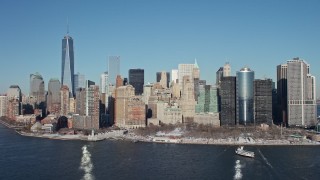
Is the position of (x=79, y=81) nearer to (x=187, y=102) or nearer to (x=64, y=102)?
(x=64, y=102)

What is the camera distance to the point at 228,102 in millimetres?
48125

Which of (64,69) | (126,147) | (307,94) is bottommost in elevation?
(126,147)

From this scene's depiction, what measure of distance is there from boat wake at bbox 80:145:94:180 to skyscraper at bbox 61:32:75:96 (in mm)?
46606

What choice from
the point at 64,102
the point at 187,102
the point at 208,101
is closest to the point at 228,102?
the point at 208,101

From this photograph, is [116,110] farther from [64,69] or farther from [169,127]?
[64,69]

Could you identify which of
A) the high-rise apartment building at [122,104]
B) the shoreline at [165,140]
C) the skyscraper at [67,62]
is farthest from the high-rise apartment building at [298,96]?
the skyscraper at [67,62]

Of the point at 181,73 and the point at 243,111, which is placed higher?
the point at 181,73

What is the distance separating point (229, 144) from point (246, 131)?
745 cm

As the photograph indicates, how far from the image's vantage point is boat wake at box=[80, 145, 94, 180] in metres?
21.8

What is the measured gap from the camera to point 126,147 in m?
34.2

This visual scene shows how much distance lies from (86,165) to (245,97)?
28.1 meters

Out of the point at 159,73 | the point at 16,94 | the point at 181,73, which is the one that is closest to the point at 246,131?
the point at 181,73

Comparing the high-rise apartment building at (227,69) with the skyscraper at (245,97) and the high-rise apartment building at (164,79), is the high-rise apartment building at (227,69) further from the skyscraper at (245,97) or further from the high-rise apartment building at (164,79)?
the high-rise apartment building at (164,79)

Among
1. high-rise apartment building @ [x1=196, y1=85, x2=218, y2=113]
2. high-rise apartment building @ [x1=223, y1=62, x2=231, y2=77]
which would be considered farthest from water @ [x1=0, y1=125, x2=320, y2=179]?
high-rise apartment building @ [x1=223, y1=62, x2=231, y2=77]
